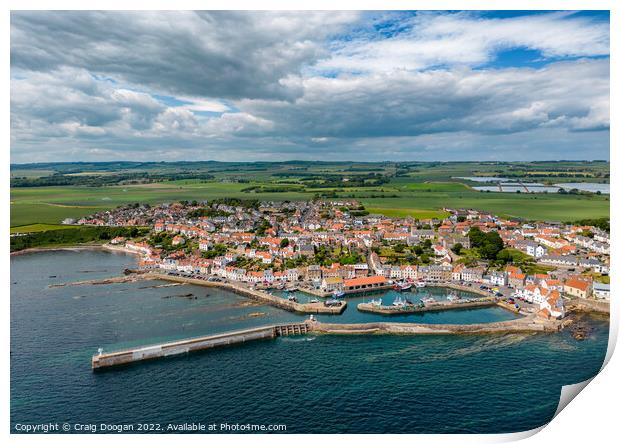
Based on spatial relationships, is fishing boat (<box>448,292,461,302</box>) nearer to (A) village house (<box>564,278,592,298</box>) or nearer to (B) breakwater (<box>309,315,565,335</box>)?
(B) breakwater (<box>309,315,565,335</box>)

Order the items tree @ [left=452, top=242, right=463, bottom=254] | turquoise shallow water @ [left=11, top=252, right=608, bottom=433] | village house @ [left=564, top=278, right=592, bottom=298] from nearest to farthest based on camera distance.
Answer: turquoise shallow water @ [left=11, top=252, right=608, bottom=433], village house @ [left=564, top=278, right=592, bottom=298], tree @ [left=452, top=242, right=463, bottom=254]

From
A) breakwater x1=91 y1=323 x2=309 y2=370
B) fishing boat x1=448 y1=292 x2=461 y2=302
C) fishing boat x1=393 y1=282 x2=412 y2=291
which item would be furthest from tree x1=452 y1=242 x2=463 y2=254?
breakwater x1=91 y1=323 x2=309 y2=370

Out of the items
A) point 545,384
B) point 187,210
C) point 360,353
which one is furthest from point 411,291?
point 187,210

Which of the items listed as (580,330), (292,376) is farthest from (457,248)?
(292,376)

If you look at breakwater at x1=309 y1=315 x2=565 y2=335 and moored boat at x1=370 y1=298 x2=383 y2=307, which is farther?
moored boat at x1=370 y1=298 x2=383 y2=307

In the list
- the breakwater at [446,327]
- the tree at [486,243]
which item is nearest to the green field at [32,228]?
the breakwater at [446,327]
